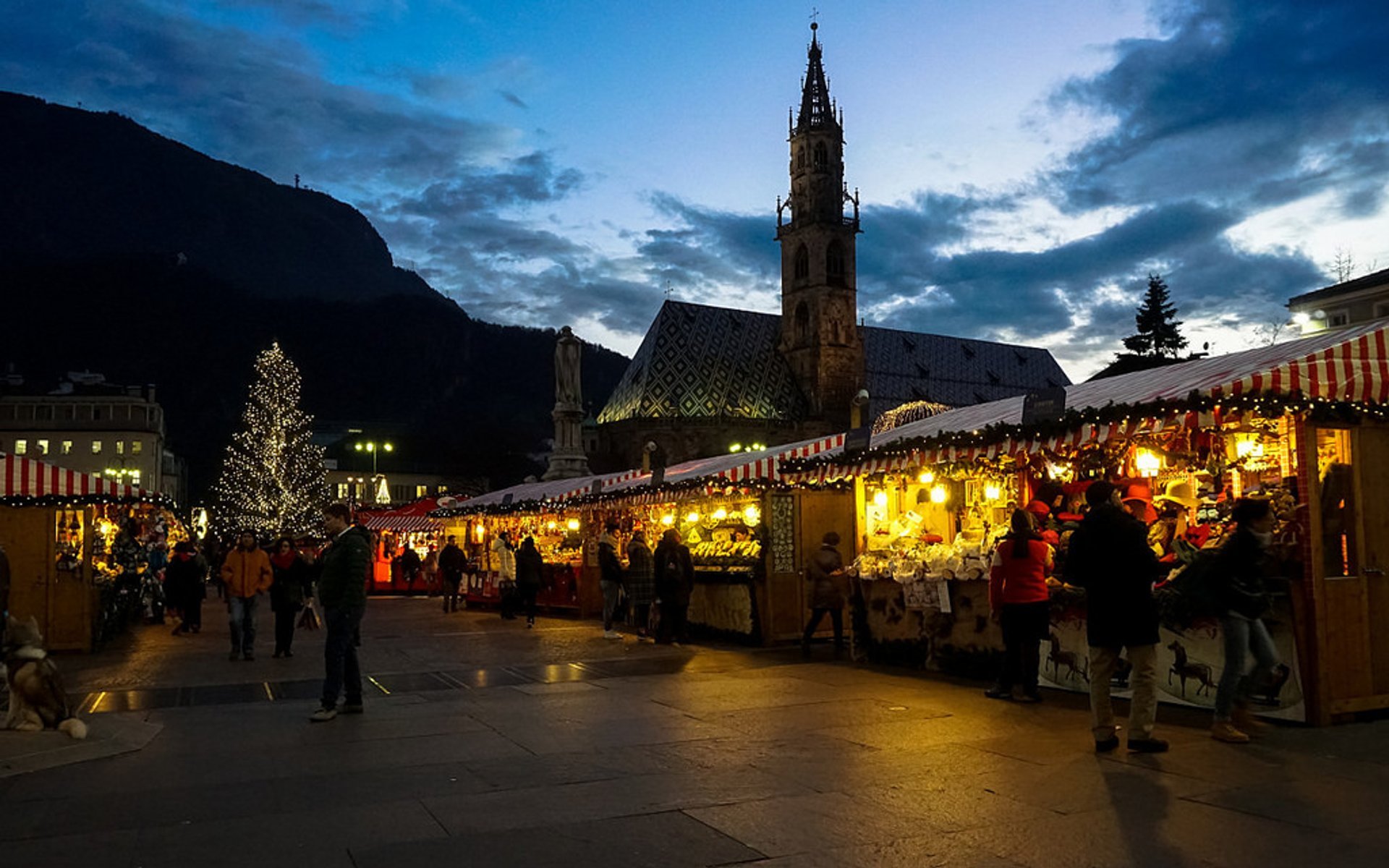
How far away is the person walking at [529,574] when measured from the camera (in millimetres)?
19922

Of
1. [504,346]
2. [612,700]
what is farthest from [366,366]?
[612,700]

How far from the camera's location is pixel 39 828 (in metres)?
5.77

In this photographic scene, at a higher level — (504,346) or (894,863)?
(504,346)

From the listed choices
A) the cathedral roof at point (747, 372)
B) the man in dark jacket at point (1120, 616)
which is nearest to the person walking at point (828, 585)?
the man in dark jacket at point (1120, 616)

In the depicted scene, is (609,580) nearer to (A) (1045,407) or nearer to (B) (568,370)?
(A) (1045,407)

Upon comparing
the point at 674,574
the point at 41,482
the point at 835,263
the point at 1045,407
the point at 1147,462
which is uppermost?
the point at 835,263

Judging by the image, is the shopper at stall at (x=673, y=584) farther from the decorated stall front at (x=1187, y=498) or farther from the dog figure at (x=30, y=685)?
the dog figure at (x=30, y=685)

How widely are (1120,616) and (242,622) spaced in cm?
1105

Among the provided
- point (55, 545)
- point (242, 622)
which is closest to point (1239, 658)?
point (242, 622)

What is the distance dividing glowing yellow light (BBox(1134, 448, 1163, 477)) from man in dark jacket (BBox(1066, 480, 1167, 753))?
4336mm

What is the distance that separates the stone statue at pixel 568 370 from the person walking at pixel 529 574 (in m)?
17.6

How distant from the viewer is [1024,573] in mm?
9758

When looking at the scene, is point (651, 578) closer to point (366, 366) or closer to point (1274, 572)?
point (1274, 572)

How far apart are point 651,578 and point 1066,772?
1033 cm
